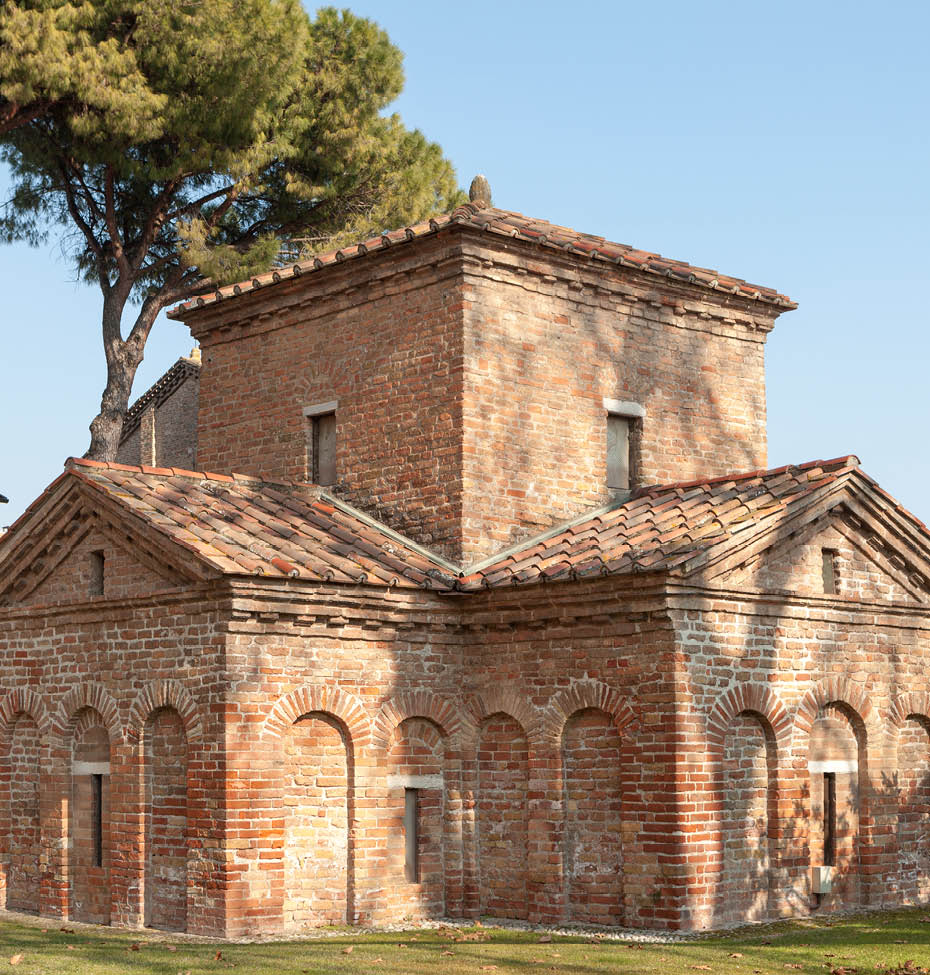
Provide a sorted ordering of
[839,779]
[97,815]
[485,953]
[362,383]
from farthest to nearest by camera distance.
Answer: [362,383] → [97,815] → [839,779] → [485,953]

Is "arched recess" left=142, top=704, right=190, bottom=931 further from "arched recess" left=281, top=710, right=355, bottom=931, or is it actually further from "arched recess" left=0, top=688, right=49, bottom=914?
"arched recess" left=0, top=688, right=49, bottom=914

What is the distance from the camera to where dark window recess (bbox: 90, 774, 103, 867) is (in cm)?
1367

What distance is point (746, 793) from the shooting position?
12484mm

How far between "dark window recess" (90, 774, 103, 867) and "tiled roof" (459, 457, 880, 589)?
13.7ft

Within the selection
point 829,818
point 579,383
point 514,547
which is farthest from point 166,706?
point 829,818

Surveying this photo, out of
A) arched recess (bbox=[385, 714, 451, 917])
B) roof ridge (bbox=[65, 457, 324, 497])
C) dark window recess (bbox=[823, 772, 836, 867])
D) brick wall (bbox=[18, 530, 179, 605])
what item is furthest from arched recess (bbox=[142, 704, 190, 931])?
dark window recess (bbox=[823, 772, 836, 867])

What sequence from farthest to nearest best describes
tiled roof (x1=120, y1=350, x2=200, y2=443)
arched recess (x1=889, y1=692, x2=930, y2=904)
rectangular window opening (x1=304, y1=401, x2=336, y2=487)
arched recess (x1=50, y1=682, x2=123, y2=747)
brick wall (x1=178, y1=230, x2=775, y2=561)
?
tiled roof (x1=120, y1=350, x2=200, y2=443), rectangular window opening (x1=304, y1=401, x2=336, y2=487), brick wall (x1=178, y1=230, x2=775, y2=561), arched recess (x1=889, y1=692, x2=930, y2=904), arched recess (x1=50, y1=682, x2=123, y2=747)

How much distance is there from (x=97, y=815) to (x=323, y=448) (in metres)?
4.84

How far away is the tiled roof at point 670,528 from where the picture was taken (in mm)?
12281

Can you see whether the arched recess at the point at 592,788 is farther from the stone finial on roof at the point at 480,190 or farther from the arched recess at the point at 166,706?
the stone finial on roof at the point at 480,190

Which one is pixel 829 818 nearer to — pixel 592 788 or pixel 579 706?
pixel 592 788

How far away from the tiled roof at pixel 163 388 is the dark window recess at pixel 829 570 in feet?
44.2

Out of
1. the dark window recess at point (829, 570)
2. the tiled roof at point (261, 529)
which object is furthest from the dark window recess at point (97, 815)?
the dark window recess at point (829, 570)

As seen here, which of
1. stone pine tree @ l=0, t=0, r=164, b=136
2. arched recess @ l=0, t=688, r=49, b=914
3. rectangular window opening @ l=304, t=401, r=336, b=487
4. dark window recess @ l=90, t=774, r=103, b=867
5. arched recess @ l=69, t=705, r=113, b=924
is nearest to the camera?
arched recess @ l=69, t=705, r=113, b=924
